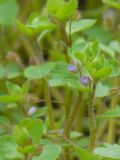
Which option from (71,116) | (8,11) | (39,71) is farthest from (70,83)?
(8,11)

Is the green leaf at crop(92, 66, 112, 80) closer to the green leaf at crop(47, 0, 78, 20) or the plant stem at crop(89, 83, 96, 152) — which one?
the plant stem at crop(89, 83, 96, 152)

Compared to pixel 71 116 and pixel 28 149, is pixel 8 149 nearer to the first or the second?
pixel 28 149

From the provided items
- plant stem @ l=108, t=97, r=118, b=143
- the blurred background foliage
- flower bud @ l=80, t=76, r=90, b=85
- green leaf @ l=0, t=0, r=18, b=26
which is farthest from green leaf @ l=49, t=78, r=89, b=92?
green leaf @ l=0, t=0, r=18, b=26

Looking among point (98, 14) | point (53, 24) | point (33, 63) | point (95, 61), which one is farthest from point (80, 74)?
point (98, 14)

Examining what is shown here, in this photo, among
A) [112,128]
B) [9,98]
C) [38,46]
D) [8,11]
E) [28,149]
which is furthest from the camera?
[8,11]

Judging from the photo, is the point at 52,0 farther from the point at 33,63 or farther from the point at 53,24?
the point at 33,63

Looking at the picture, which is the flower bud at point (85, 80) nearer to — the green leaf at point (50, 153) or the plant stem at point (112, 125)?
the green leaf at point (50, 153)
